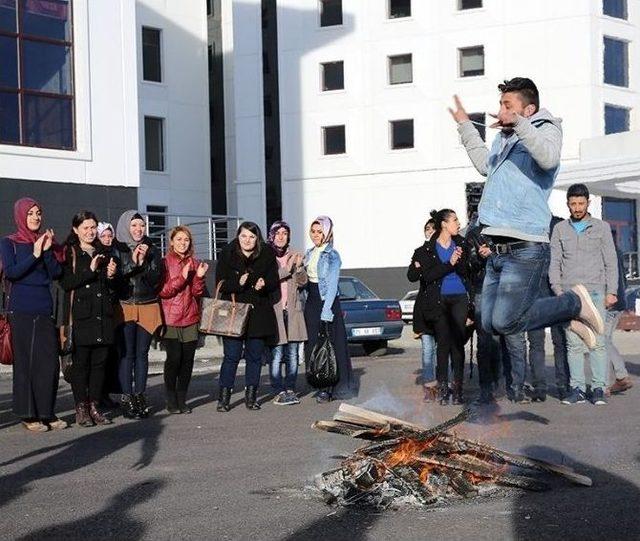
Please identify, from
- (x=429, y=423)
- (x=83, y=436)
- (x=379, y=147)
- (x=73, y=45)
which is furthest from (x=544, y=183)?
(x=379, y=147)

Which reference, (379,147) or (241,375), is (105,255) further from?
(379,147)

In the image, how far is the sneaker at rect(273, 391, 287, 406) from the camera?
12.1m

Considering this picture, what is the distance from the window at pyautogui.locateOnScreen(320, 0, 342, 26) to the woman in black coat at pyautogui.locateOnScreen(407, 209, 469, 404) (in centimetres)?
3887

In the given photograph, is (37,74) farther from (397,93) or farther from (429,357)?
(397,93)

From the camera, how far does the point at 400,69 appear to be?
157 ft

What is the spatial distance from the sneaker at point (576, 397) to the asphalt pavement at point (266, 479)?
0.16 metres

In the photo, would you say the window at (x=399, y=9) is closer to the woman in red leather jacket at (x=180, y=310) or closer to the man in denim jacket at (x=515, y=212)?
the woman in red leather jacket at (x=180, y=310)

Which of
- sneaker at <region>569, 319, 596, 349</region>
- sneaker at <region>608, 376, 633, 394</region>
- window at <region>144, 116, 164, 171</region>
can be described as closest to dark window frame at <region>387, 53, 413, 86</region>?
window at <region>144, 116, 164, 171</region>

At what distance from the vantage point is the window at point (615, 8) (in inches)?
1836

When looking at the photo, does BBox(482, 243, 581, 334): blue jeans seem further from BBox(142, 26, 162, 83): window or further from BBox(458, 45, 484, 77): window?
BBox(142, 26, 162, 83): window

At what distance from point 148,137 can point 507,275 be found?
135ft

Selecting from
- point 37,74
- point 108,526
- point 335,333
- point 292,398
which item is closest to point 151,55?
point 37,74

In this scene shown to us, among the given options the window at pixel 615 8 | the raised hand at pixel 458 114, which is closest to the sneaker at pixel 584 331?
the raised hand at pixel 458 114

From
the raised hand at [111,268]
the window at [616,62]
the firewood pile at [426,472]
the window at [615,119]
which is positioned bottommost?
the firewood pile at [426,472]
